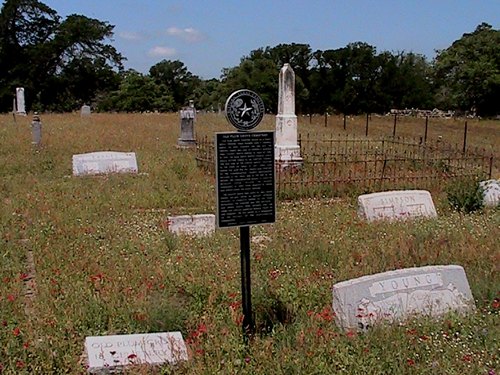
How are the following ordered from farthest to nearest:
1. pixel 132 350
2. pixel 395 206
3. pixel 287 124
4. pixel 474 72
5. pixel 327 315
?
pixel 474 72 < pixel 287 124 < pixel 395 206 < pixel 327 315 < pixel 132 350

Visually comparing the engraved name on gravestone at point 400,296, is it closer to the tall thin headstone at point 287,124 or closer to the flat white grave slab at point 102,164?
the tall thin headstone at point 287,124

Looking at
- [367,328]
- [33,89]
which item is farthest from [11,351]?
[33,89]

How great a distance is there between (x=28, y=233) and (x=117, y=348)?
4008mm

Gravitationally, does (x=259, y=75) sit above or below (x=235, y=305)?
above

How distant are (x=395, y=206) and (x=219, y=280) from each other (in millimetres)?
4399

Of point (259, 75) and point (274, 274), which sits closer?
point (274, 274)

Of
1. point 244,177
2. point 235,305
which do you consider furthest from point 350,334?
point 244,177

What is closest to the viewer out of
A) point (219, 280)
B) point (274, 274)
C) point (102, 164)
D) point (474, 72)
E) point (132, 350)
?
point (132, 350)

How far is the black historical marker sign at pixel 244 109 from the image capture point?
4.21m

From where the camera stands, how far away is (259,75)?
56938 millimetres

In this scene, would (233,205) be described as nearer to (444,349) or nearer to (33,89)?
(444,349)

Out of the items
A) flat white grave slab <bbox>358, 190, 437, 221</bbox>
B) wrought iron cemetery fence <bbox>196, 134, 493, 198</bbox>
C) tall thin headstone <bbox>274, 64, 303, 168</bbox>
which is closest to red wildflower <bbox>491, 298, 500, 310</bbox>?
flat white grave slab <bbox>358, 190, 437, 221</bbox>

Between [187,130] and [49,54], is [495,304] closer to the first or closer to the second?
[187,130]

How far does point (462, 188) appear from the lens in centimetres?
998
